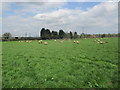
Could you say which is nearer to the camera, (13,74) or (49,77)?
(49,77)

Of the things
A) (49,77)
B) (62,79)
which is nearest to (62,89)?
(62,79)

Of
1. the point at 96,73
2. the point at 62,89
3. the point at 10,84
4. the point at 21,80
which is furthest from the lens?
the point at 96,73

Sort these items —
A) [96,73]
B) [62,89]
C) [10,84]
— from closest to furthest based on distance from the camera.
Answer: [62,89], [10,84], [96,73]

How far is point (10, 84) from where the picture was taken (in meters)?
4.21

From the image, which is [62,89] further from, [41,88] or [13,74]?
[13,74]

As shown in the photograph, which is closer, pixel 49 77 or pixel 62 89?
pixel 62 89

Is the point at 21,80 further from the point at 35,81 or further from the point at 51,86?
the point at 51,86

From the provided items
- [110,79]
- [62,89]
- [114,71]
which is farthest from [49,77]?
[114,71]

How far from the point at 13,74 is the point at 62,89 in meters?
2.52

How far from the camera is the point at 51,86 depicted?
4.09m

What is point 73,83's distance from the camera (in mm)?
4293

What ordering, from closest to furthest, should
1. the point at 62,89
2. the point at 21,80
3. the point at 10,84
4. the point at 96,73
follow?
the point at 62,89 → the point at 10,84 → the point at 21,80 → the point at 96,73

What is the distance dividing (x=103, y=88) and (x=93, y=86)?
0.33m

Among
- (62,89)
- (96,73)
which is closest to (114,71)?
(96,73)
